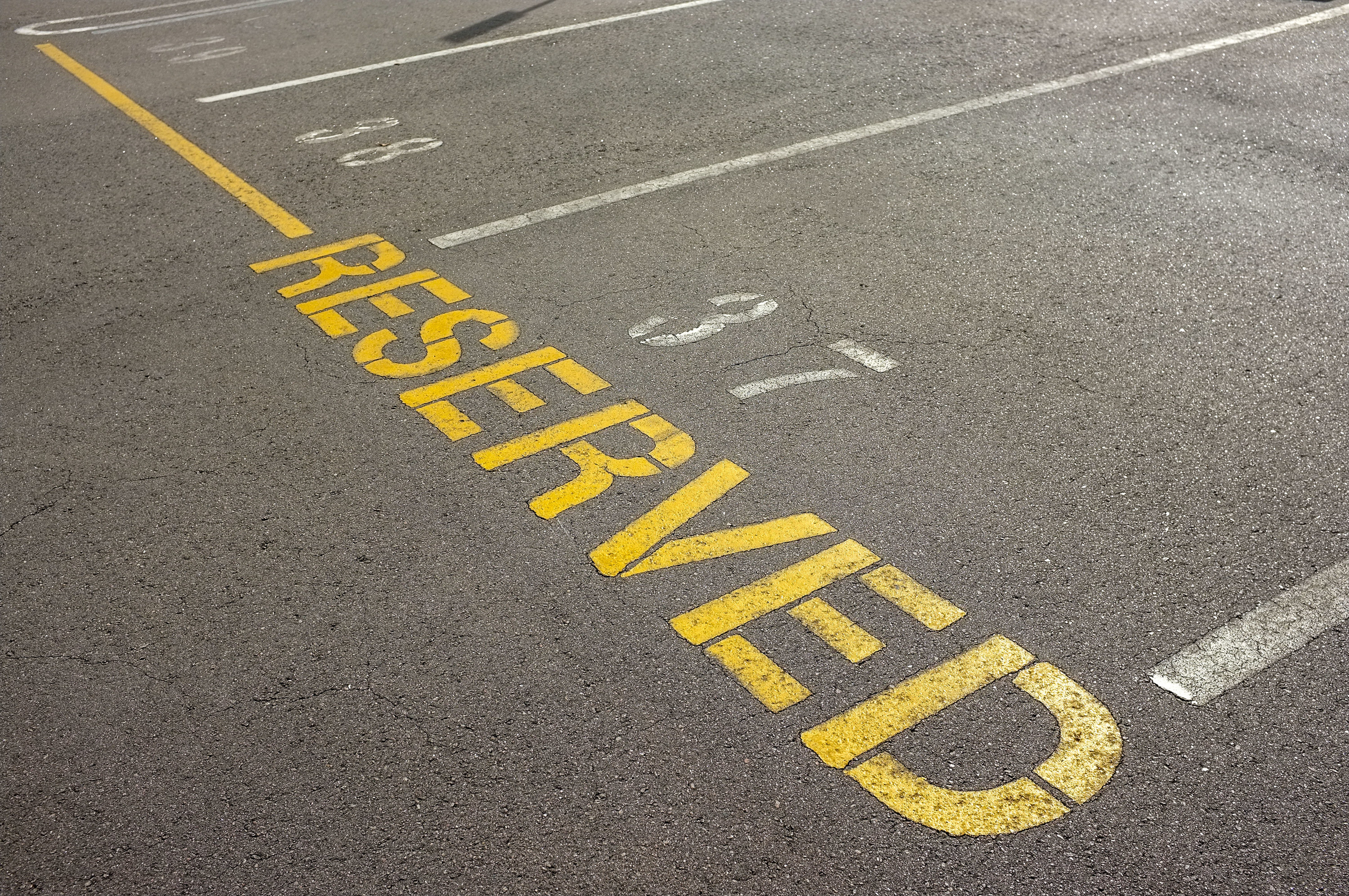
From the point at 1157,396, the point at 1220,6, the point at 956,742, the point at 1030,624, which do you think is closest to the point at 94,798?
the point at 956,742

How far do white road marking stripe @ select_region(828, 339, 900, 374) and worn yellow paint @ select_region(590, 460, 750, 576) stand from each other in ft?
3.39

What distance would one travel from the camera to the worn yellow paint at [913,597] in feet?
13.0

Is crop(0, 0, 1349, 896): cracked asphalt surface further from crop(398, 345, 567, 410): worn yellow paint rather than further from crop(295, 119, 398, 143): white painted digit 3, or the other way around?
crop(295, 119, 398, 143): white painted digit 3

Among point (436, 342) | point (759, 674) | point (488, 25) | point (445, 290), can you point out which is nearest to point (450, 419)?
point (436, 342)

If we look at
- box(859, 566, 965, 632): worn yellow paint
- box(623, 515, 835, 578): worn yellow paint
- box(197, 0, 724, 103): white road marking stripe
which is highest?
box(197, 0, 724, 103): white road marking stripe

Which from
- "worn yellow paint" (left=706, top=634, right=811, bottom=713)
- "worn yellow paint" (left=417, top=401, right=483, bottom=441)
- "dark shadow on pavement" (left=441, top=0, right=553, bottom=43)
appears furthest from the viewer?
"dark shadow on pavement" (left=441, top=0, right=553, bottom=43)

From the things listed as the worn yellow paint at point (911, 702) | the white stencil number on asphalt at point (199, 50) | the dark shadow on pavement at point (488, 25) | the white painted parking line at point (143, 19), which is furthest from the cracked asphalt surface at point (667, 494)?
the white painted parking line at point (143, 19)

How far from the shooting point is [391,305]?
6156mm

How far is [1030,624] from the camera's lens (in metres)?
3.93

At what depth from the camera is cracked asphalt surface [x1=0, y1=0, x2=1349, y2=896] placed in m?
3.28

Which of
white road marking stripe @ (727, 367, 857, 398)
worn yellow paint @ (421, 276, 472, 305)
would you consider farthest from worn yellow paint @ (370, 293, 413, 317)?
white road marking stripe @ (727, 367, 857, 398)

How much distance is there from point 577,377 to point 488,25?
6967mm

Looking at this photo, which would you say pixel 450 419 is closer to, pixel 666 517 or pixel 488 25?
pixel 666 517

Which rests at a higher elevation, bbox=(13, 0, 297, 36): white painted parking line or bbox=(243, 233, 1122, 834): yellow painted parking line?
bbox=(13, 0, 297, 36): white painted parking line
